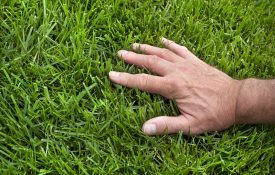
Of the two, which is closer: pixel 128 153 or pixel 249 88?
pixel 128 153

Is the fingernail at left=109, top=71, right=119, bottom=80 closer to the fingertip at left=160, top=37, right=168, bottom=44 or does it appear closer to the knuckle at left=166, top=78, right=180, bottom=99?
the knuckle at left=166, top=78, right=180, bottom=99

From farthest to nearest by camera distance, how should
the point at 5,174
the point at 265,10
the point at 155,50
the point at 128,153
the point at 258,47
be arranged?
the point at 265,10
the point at 258,47
the point at 155,50
the point at 128,153
the point at 5,174

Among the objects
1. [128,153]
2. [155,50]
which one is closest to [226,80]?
[155,50]

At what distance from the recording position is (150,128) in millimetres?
2141

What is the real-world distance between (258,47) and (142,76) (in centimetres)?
85

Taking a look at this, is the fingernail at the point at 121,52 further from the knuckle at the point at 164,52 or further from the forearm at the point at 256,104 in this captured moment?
the forearm at the point at 256,104

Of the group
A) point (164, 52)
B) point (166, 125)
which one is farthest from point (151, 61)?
point (166, 125)

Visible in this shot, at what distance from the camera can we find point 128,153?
213 cm

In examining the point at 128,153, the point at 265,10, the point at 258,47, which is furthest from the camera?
the point at 265,10

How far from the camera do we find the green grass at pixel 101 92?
2076mm

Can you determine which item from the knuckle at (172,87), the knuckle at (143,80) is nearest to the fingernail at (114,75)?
the knuckle at (143,80)

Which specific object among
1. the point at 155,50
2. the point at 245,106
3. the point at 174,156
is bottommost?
the point at 174,156

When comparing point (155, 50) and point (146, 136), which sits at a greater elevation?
point (155, 50)

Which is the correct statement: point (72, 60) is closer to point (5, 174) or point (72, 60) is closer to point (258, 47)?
point (5, 174)
